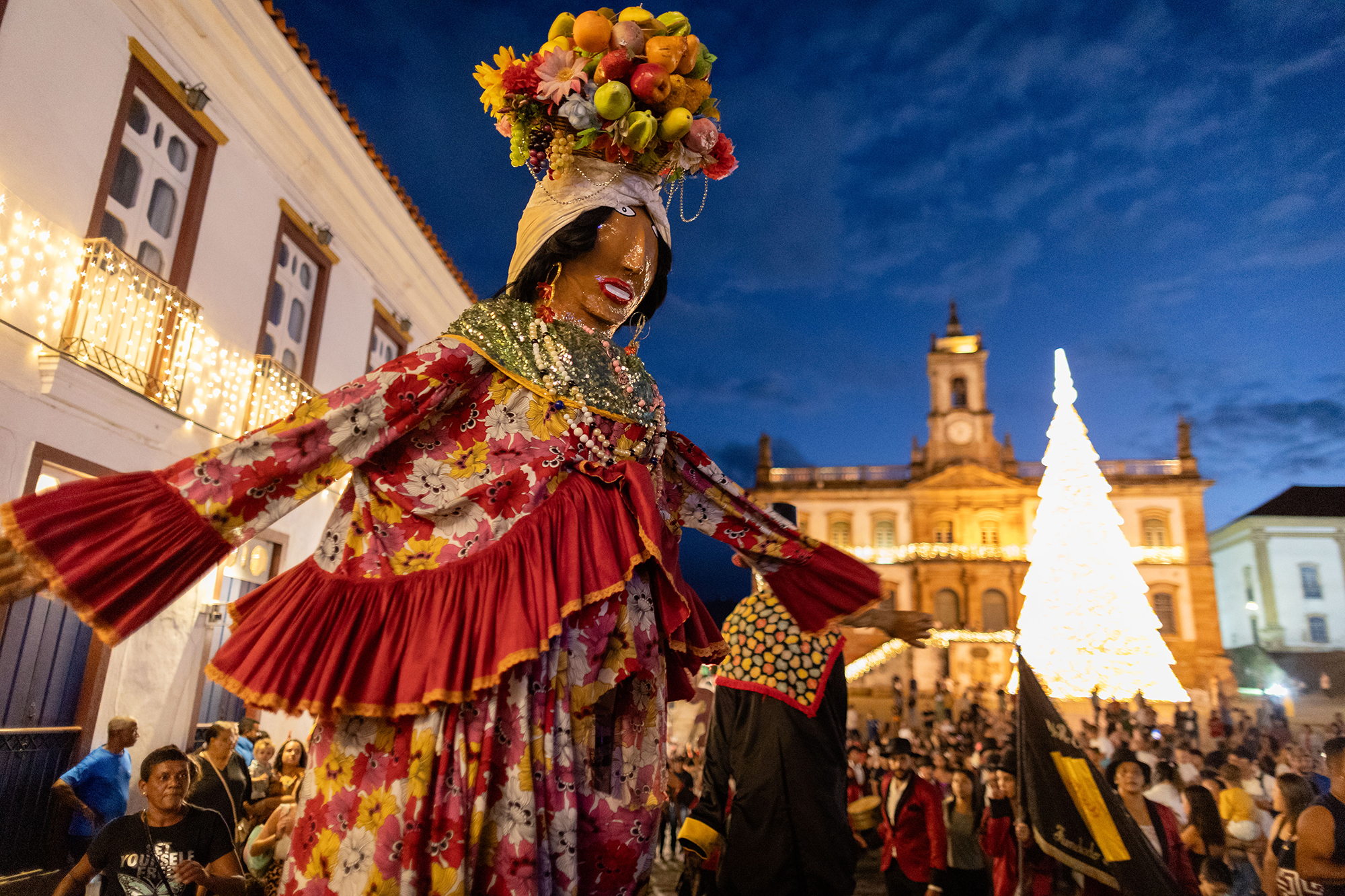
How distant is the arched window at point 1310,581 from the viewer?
41.1 metres

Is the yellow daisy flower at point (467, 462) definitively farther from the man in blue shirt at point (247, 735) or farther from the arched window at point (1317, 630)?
the arched window at point (1317, 630)

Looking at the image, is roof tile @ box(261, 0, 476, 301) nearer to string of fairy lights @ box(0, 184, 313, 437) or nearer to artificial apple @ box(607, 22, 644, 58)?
string of fairy lights @ box(0, 184, 313, 437)

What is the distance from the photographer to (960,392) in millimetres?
43469

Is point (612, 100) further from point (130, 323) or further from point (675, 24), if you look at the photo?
point (130, 323)

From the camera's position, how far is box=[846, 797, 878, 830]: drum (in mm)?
6094

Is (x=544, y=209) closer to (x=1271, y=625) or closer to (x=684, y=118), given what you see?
(x=684, y=118)

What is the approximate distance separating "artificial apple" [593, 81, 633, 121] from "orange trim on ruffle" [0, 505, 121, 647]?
1587mm

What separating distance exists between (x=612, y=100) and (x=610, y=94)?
15mm

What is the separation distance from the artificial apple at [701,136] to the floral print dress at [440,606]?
739 mm

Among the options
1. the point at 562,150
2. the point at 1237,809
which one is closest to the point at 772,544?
the point at 562,150

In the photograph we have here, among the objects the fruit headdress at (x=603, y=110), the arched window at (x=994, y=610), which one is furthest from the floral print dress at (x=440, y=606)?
the arched window at (x=994, y=610)

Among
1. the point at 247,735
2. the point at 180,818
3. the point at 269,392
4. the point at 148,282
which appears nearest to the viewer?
the point at 180,818

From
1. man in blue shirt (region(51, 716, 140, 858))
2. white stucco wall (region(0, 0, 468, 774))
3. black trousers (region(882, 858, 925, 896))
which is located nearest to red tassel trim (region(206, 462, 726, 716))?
man in blue shirt (region(51, 716, 140, 858))

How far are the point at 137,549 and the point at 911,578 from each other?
3987 centimetres
